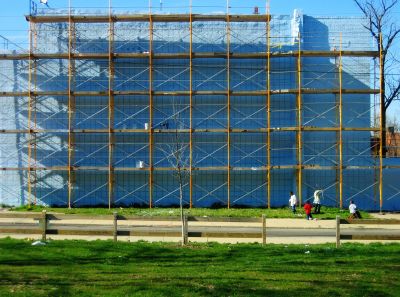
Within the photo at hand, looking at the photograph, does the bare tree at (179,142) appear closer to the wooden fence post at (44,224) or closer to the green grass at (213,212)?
the green grass at (213,212)

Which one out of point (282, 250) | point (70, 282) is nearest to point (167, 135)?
point (282, 250)

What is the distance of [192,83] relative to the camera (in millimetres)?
30406

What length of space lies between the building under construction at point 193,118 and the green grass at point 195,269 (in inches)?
588

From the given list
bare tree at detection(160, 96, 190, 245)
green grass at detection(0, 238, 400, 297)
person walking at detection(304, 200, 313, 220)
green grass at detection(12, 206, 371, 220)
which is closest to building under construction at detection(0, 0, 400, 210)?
bare tree at detection(160, 96, 190, 245)

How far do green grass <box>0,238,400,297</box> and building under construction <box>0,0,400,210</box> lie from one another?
14930mm

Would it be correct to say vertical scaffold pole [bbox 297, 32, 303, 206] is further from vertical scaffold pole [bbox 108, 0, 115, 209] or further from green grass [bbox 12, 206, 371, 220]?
vertical scaffold pole [bbox 108, 0, 115, 209]

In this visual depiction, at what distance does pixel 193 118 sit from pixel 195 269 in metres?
20.0

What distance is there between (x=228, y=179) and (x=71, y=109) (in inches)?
368

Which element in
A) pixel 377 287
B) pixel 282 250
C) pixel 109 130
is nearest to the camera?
pixel 377 287

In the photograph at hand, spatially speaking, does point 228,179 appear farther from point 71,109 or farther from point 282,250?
point 282,250

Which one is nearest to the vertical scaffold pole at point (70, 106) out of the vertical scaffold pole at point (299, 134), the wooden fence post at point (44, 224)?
the vertical scaffold pole at point (299, 134)

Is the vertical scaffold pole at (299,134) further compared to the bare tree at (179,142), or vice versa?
the bare tree at (179,142)

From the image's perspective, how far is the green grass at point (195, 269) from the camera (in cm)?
829

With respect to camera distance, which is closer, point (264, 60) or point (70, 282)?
point (70, 282)
